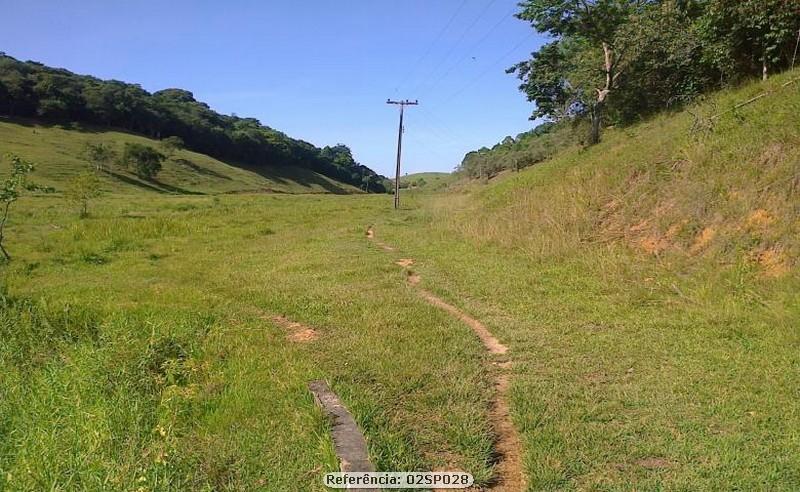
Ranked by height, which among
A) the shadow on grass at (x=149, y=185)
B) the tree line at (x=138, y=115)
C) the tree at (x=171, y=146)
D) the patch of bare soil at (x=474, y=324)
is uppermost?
the tree line at (x=138, y=115)

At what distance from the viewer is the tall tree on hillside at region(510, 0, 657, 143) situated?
72.7 feet

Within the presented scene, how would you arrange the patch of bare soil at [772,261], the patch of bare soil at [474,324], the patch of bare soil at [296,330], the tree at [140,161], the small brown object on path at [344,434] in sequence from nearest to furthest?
1. the small brown object on path at [344,434]
2. the patch of bare soil at [474,324]
3. the patch of bare soil at [296,330]
4. the patch of bare soil at [772,261]
5. the tree at [140,161]

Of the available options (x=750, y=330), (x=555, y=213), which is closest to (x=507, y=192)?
(x=555, y=213)

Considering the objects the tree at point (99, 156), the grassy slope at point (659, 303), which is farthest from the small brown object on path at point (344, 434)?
the tree at point (99, 156)

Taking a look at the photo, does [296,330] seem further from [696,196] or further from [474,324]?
[696,196]

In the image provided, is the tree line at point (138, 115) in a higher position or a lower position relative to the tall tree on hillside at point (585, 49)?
higher

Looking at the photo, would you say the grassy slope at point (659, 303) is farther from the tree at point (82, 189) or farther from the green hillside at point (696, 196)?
the tree at point (82, 189)

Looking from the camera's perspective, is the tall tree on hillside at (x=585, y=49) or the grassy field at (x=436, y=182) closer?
the tall tree on hillside at (x=585, y=49)

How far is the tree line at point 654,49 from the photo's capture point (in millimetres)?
13828

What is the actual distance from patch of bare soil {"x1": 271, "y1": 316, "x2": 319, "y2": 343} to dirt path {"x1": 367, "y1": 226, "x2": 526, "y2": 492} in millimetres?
2112

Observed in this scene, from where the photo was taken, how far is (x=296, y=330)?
7164mm

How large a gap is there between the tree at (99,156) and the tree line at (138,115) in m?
21.3

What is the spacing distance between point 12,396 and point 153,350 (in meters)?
1.38

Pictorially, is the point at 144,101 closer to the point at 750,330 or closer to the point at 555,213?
the point at 555,213
